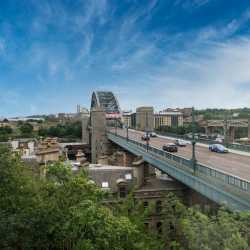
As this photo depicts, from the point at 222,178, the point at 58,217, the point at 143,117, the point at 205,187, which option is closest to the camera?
the point at 58,217

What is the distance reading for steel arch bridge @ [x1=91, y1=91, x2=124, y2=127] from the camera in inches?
4643

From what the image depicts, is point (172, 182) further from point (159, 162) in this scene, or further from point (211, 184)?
point (211, 184)

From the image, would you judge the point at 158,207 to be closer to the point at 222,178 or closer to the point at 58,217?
the point at 222,178

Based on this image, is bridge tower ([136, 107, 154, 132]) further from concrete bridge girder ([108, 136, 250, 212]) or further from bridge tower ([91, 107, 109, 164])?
concrete bridge girder ([108, 136, 250, 212])

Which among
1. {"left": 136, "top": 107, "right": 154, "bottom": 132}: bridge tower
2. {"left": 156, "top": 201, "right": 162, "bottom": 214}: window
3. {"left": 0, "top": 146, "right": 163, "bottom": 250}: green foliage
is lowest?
{"left": 156, "top": 201, "right": 162, "bottom": 214}: window

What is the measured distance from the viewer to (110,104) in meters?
124

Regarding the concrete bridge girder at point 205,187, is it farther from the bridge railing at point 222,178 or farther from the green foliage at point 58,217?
the green foliage at point 58,217

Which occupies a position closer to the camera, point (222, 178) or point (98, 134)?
point (222, 178)

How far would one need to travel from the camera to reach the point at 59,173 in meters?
14.1

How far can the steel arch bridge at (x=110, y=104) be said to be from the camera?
11794cm

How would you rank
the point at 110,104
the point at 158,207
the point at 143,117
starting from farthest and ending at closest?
the point at 110,104, the point at 143,117, the point at 158,207

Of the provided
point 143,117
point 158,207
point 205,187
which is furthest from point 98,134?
point 205,187

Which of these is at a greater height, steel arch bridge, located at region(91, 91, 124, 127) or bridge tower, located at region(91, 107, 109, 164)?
steel arch bridge, located at region(91, 91, 124, 127)

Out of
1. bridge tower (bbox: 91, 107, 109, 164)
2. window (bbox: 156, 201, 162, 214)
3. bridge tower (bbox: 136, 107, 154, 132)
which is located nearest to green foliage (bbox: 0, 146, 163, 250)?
window (bbox: 156, 201, 162, 214)
